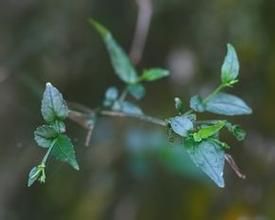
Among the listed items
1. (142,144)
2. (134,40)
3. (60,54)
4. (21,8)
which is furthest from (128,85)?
(21,8)

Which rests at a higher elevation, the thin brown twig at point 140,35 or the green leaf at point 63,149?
the thin brown twig at point 140,35

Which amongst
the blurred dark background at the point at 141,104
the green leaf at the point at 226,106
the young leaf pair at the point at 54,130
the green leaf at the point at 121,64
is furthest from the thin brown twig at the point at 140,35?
the young leaf pair at the point at 54,130

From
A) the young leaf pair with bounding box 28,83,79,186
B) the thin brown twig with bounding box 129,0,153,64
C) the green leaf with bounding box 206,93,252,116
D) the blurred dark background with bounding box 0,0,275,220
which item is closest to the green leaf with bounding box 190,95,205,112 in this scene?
the green leaf with bounding box 206,93,252,116

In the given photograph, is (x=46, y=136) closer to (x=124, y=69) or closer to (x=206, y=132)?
(x=206, y=132)

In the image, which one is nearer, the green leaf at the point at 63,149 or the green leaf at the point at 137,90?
the green leaf at the point at 63,149

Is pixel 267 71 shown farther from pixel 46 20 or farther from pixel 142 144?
pixel 46 20

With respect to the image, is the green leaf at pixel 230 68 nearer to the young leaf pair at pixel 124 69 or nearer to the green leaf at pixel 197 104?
the green leaf at pixel 197 104
